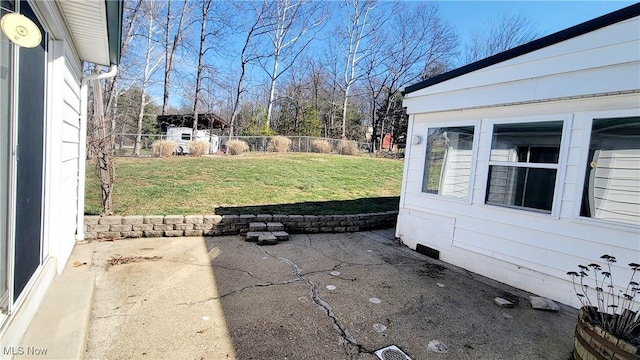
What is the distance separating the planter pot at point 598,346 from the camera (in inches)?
73.6

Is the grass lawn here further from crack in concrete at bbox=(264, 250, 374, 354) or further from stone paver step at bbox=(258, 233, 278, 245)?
crack in concrete at bbox=(264, 250, 374, 354)

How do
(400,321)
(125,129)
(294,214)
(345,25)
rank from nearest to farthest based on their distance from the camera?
1. (400,321)
2. (294,214)
3. (345,25)
4. (125,129)

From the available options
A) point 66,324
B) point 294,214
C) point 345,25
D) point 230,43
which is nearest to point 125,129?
point 230,43

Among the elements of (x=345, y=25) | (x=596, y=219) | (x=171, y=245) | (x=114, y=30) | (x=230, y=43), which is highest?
(x=345, y=25)

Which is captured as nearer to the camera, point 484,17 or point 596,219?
point 596,219

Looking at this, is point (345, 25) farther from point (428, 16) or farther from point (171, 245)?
point (171, 245)

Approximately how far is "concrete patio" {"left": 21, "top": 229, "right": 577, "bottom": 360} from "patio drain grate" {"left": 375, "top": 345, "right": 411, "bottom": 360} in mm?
48

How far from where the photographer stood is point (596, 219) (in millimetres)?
3225

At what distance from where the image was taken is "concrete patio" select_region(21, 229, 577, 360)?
2326 millimetres

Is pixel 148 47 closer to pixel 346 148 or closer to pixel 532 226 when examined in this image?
pixel 346 148

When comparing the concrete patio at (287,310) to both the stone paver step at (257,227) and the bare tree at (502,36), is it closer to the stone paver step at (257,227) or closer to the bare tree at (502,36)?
the stone paver step at (257,227)

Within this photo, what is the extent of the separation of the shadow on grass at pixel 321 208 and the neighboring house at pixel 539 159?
2263 millimetres

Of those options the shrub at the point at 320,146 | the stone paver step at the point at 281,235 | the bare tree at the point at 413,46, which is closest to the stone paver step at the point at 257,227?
the stone paver step at the point at 281,235

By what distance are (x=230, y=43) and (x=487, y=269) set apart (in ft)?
75.4
